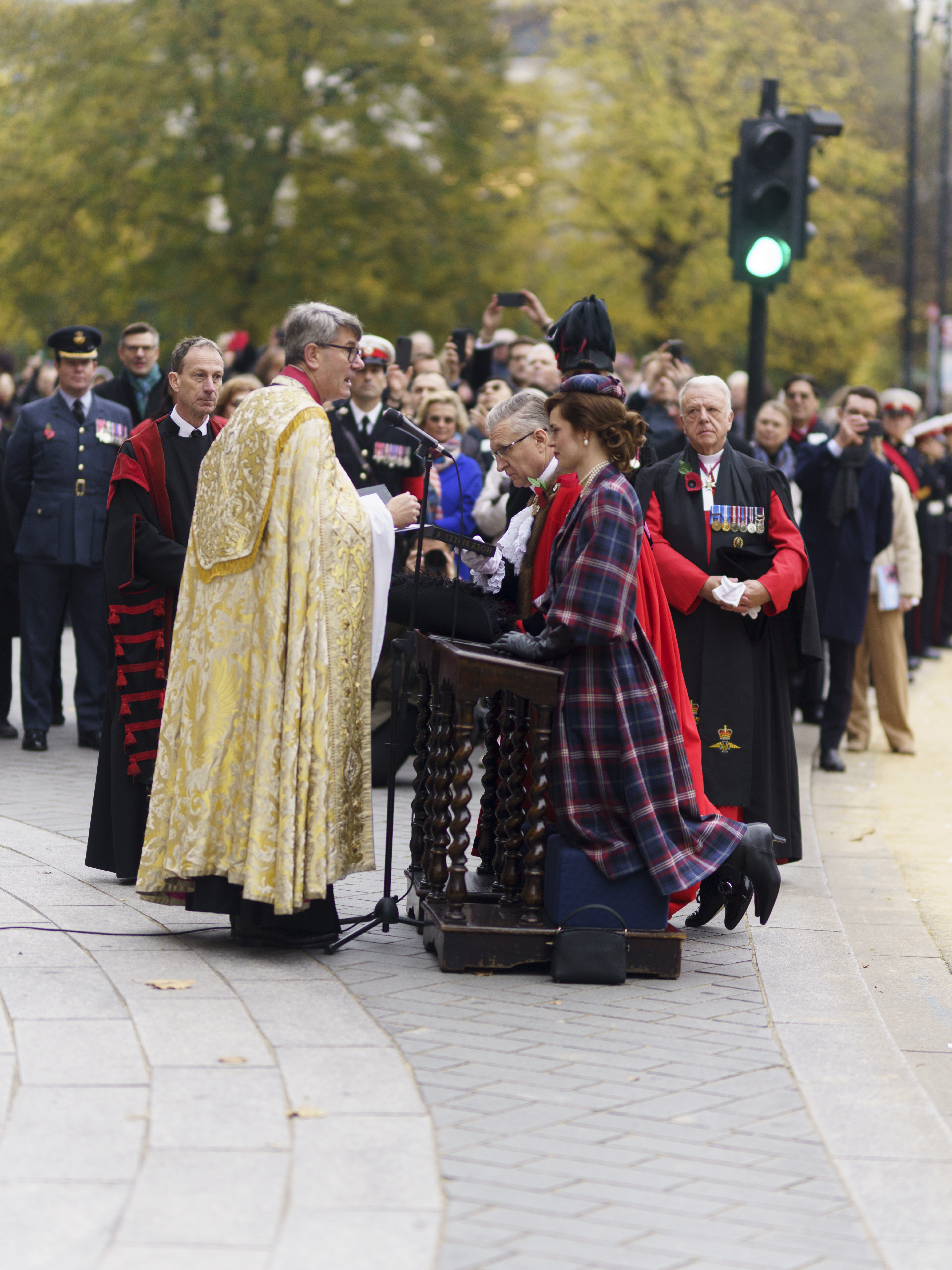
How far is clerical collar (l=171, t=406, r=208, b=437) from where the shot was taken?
680 centimetres

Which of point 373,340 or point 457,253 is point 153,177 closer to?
point 457,253

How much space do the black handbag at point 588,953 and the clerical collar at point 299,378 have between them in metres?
Result: 1.90

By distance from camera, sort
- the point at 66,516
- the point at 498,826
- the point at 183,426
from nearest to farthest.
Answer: the point at 498,826
the point at 183,426
the point at 66,516

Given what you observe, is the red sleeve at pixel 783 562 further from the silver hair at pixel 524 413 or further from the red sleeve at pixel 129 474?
the red sleeve at pixel 129 474

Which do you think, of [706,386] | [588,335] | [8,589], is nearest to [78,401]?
[8,589]

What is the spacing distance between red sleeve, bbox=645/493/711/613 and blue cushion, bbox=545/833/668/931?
1.55 metres

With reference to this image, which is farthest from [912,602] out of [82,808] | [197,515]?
[197,515]

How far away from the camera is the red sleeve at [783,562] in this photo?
6.90 m

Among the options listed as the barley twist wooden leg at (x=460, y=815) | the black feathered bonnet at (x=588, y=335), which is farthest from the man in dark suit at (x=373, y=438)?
the barley twist wooden leg at (x=460, y=815)

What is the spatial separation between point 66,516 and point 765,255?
4.38m

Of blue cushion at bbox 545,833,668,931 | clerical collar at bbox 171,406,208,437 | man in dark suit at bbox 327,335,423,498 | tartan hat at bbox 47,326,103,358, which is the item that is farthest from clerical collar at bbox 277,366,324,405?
tartan hat at bbox 47,326,103,358

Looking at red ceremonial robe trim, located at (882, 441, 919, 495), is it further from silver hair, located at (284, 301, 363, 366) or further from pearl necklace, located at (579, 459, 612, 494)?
silver hair, located at (284, 301, 363, 366)

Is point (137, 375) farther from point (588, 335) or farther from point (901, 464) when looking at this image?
point (901, 464)

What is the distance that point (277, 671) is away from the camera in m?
5.43
